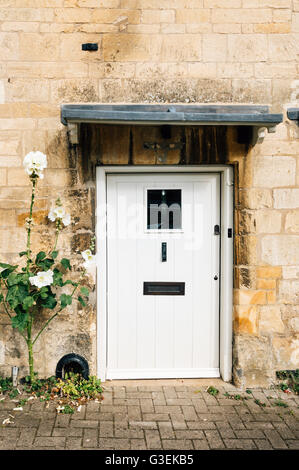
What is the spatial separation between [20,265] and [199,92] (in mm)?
2438

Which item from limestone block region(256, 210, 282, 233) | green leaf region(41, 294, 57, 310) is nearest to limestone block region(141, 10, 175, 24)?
limestone block region(256, 210, 282, 233)

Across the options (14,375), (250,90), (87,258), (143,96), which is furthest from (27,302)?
(250,90)

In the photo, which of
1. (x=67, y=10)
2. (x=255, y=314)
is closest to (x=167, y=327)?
(x=255, y=314)

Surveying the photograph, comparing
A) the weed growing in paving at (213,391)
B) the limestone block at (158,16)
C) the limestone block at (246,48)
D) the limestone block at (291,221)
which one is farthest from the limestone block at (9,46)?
the weed growing in paving at (213,391)

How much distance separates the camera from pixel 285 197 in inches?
153

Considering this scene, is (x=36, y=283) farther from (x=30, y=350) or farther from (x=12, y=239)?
(x=30, y=350)

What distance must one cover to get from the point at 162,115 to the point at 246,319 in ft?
6.96

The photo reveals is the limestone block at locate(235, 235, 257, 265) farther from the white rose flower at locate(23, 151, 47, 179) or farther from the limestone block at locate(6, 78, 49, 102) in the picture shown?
the limestone block at locate(6, 78, 49, 102)

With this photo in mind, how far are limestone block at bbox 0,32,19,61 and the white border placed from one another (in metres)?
1.35

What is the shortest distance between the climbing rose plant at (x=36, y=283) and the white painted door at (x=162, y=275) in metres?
0.46

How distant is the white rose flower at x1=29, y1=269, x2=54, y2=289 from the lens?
352 centimetres

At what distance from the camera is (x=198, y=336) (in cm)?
414

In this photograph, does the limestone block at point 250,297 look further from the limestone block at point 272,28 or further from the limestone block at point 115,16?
the limestone block at point 115,16
